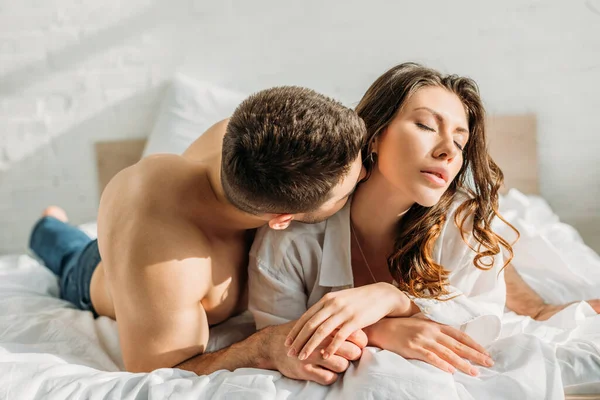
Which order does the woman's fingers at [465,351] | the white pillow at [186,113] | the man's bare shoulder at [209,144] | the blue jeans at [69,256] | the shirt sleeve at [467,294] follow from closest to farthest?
1. the woman's fingers at [465,351]
2. the shirt sleeve at [467,294]
3. the man's bare shoulder at [209,144]
4. the blue jeans at [69,256]
5. the white pillow at [186,113]

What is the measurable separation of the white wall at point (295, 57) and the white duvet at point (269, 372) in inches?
42.8

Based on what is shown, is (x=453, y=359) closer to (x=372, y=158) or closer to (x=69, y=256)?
(x=372, y=158)

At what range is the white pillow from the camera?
2.34 metres

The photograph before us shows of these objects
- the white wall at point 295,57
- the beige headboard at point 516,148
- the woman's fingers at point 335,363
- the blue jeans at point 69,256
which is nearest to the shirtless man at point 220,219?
the woman's fingers at point 335,363

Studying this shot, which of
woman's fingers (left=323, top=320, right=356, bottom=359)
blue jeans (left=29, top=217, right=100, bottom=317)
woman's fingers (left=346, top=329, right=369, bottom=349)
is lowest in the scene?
blue jeans (left=29, top=217, right=100, bottom=317)

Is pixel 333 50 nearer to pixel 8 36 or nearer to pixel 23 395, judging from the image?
pixel 8 36

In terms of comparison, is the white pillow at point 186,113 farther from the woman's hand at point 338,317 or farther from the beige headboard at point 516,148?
the woman's hand at point 338,317

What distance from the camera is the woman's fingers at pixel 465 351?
3.70 feet

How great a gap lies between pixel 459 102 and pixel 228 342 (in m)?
0.79

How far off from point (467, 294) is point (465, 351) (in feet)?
0.73

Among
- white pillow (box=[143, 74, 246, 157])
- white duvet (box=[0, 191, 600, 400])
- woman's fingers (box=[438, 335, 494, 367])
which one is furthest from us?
white pillow (box=[143, 74, 246, 157])

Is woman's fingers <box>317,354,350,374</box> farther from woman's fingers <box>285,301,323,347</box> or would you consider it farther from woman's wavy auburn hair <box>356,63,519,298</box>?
woman's wavy auburn hair <box>356,63,519,298</box>

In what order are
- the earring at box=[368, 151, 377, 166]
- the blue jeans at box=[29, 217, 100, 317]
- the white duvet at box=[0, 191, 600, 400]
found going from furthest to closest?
the blue jeans at box=[29, 217, 100, 317], the earring at box=[368, 151, 377, 166], the white duvet at box=[0, 191, 600, 400]

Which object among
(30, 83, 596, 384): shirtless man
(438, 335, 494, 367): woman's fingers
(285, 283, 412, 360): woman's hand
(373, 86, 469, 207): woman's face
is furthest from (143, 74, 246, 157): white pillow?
(438, 335, 494, 367): woman's fingers
